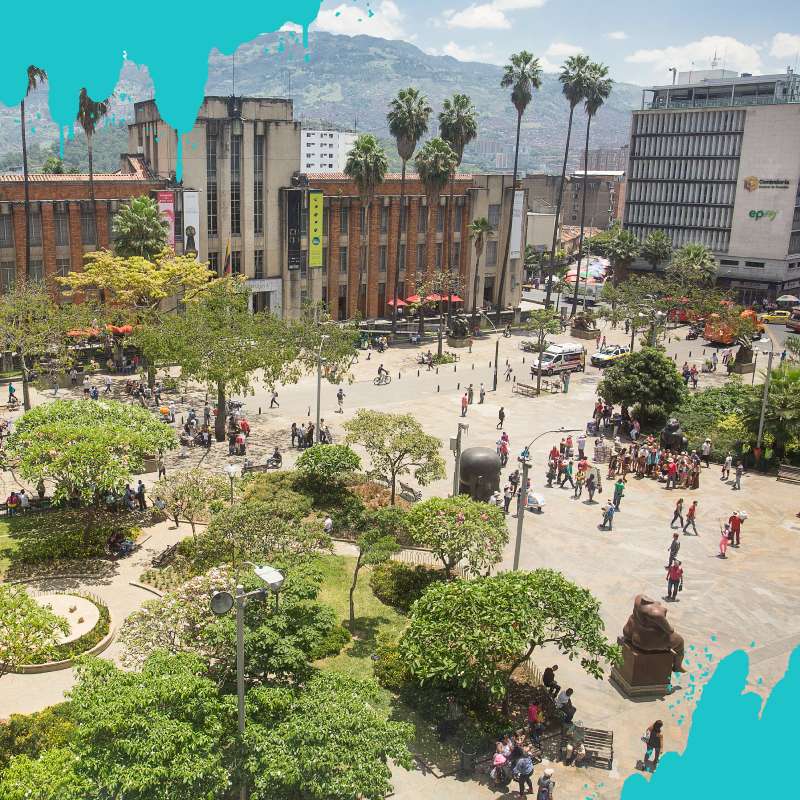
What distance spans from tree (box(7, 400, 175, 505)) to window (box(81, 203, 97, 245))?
3196 cm

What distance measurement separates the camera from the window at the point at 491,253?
85.6m

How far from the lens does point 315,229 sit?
239 ft

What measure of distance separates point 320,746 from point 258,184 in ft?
194

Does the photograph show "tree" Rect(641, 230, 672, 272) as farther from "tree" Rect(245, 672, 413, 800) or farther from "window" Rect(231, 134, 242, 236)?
"tree" Rect(245, 672, 413, 800)

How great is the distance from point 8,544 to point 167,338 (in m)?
14.1

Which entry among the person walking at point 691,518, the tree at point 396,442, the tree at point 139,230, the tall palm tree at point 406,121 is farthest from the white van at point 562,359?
the tree at point 396,442

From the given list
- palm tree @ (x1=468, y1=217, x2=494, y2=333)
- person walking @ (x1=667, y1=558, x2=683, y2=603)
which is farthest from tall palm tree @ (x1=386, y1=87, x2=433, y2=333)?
person walking @ (x1=667, y1=558, x2=683, y2=603)

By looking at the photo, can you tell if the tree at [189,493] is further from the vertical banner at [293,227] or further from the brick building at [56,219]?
the vertical banner at [293,227]

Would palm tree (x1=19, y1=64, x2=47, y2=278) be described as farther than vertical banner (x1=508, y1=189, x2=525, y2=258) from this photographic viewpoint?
No

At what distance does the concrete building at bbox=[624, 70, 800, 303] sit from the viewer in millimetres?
103812

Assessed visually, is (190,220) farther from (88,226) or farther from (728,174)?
(728,174)

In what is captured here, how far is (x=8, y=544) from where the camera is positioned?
32250mm

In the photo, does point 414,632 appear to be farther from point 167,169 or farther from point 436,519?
point 167,169

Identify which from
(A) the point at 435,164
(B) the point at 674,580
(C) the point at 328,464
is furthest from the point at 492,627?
(A) the point at 435,164
